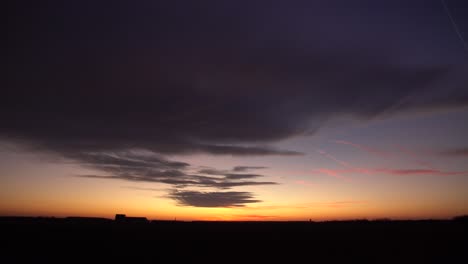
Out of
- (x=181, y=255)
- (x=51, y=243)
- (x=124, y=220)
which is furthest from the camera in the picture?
(x=124, y=220)

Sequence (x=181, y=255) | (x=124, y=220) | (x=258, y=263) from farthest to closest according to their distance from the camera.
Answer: (x=124, y=220) < (x=181, y=255) < (x=258, y=263)

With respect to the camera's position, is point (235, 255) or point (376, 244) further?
point (376, 244)

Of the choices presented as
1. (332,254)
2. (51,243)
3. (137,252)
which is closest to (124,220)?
(51,243)

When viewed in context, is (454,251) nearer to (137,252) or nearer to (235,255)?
(235,255)

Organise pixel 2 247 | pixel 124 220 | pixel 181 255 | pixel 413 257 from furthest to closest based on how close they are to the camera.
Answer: pixel 124 220, pixel 2 247, pixel 181 255, pixel 413 257

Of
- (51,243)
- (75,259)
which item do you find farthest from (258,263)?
(51,243)

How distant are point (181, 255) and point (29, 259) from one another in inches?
457

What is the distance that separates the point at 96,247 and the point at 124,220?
244 feet

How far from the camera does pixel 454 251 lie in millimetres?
32062

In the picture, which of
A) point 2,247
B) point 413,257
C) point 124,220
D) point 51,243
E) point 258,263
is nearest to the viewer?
point 258,263

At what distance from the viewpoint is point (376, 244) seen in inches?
1494

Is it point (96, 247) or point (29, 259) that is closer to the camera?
point (29, 259)

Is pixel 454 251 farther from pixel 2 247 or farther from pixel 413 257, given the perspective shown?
pixel 2 247

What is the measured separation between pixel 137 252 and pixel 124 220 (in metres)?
78.6
